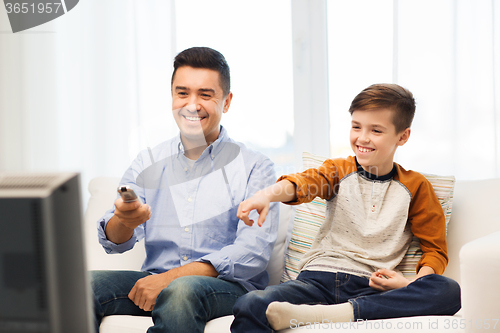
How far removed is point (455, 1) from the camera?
1842mm

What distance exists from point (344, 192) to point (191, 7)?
1428 mm

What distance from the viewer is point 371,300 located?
3.74 feet

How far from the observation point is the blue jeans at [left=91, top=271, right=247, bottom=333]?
3.45 feet

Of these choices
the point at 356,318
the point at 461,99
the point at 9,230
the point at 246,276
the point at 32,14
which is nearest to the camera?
the point at 9,230

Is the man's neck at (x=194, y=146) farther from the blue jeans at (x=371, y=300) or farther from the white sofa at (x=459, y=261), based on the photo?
the blue jeans at (x=371, y=300)

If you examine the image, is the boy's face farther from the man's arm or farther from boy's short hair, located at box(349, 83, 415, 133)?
the man's arm

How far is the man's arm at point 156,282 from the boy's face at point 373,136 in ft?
1.98

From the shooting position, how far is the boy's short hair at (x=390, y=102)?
135 cm

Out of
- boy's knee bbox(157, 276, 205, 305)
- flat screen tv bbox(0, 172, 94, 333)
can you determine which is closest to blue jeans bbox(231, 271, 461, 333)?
boy's knee bbox(157, 276, 205, 305)

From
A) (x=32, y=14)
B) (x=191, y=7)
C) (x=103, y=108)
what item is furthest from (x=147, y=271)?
(x=32, y=14)

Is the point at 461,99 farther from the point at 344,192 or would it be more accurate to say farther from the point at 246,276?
the point at 246,276

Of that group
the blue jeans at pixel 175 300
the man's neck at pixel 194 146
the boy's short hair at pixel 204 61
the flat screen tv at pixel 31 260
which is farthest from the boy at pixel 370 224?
the flat screen tv at pixel 31 260

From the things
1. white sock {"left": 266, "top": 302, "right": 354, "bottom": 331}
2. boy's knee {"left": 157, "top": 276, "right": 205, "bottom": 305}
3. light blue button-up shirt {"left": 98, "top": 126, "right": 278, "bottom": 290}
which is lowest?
white sock {"left": 266, "top": 302, "right": 354, "bottom": 331}

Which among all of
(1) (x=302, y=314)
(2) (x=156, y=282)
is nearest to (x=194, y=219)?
(2) (x=156, y=282)
